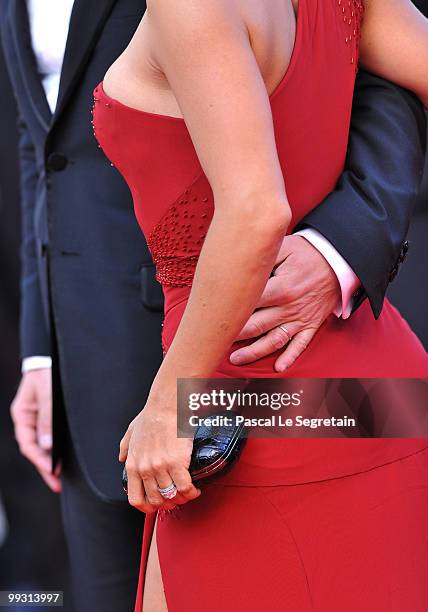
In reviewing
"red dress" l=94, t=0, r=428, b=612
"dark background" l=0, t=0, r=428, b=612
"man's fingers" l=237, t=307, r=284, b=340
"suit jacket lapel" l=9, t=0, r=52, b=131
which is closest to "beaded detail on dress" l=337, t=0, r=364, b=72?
"red dress" l=94, t=0, r=428, b=612

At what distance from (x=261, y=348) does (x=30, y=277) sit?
1234 millimetres

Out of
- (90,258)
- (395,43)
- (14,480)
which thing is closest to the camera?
(395,43)

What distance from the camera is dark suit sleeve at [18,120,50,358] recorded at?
7.58ft

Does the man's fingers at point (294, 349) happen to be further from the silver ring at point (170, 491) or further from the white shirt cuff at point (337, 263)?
the silver ring at point (170, 491)

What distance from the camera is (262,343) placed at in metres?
1.25

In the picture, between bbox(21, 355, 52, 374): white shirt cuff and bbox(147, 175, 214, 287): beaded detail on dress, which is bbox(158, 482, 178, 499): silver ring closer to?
bbox(147, 175, 214, 287): beaded detail on dress

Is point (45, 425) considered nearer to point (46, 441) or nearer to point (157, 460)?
point (46, 441)

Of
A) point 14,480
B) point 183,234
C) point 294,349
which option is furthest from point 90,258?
point 14,480

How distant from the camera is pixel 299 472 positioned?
119cm

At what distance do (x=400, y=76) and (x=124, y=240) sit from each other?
70 cm

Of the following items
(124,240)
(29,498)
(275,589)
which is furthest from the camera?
(29,498)

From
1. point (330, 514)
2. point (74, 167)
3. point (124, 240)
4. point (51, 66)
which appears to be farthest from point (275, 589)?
point (51, 66)

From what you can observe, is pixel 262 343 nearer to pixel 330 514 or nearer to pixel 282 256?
pixel 282 256

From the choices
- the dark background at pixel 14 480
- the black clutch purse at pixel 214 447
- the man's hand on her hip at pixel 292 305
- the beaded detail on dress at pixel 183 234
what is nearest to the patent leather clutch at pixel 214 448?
the black clutch purse at pixel 214 447
